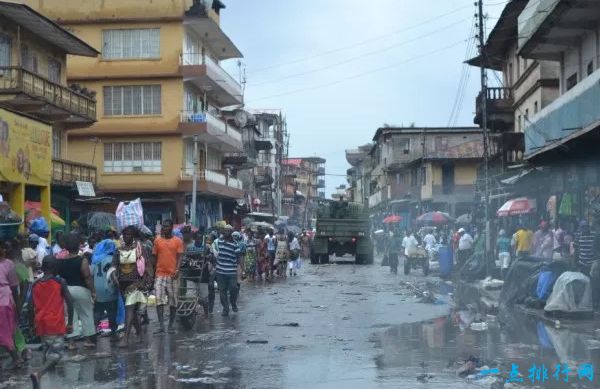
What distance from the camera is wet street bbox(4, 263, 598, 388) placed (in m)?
9.47

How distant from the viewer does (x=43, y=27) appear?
31.4 metres

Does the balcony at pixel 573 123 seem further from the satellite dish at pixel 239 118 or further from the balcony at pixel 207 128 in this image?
the satellite dish at pixel 239 118

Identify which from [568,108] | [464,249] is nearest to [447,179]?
[464,249]

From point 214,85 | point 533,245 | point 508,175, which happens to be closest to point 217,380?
point 533,245

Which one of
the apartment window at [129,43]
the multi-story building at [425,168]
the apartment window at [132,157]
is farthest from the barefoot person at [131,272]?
the multi-story building at [425,168]

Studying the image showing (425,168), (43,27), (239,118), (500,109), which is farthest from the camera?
(425,168)

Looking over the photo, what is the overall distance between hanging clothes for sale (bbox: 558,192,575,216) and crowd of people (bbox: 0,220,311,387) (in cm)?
1156

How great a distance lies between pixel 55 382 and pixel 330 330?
5724 mm

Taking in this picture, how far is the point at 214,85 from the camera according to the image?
48750mm

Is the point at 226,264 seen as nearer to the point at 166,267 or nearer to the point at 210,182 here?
the point at 166,267

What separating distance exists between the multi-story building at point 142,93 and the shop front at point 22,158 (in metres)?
21.3

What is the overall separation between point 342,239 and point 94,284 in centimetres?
3036

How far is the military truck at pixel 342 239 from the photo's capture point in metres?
42.2

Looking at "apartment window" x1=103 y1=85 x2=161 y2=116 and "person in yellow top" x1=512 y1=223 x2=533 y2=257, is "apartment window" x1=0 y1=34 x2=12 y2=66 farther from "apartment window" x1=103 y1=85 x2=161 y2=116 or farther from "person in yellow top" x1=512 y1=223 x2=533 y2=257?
"person in yellow top" x1=512 y1=223 x2=533 y2=257
